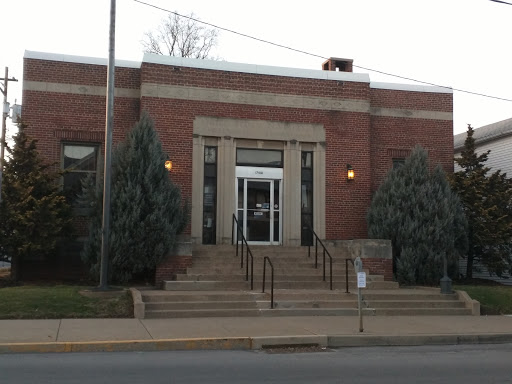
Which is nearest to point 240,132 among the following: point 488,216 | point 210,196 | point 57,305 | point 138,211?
point 210,196

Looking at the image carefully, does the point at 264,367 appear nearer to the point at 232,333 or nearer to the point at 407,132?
the point at 232,333

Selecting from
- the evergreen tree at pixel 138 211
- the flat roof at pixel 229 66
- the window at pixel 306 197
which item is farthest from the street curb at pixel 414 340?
the flat roof at pixel 229 66

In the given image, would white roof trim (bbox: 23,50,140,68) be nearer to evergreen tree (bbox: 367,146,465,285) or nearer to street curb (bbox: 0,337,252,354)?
evergreen tree (bbox: 367,146,465,285)

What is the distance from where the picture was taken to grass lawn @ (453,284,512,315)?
14.3 meters

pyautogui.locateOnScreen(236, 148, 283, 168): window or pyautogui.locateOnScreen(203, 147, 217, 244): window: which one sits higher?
pyautogui.locateOnScreen(236, 148, 283, 168): window

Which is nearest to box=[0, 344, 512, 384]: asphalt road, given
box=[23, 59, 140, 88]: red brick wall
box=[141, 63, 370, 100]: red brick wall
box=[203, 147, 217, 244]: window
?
box=[203, 147, 217, 244]: window

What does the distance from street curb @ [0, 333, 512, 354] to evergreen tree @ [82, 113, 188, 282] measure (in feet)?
17.6

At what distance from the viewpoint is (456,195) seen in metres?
17.9

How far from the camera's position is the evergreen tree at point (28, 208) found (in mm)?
14836

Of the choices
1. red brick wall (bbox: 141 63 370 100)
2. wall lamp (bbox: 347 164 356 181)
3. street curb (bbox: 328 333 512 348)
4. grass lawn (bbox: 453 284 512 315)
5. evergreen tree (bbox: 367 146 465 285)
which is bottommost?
street curb (bbox: 328 333 512 348)

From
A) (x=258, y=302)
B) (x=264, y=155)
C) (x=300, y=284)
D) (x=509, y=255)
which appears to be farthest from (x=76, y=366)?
(x=509, y=255)

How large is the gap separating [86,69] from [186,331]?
10366 millimetres

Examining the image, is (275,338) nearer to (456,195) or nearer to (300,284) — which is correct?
(300,284)

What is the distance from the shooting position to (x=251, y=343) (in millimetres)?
9938
